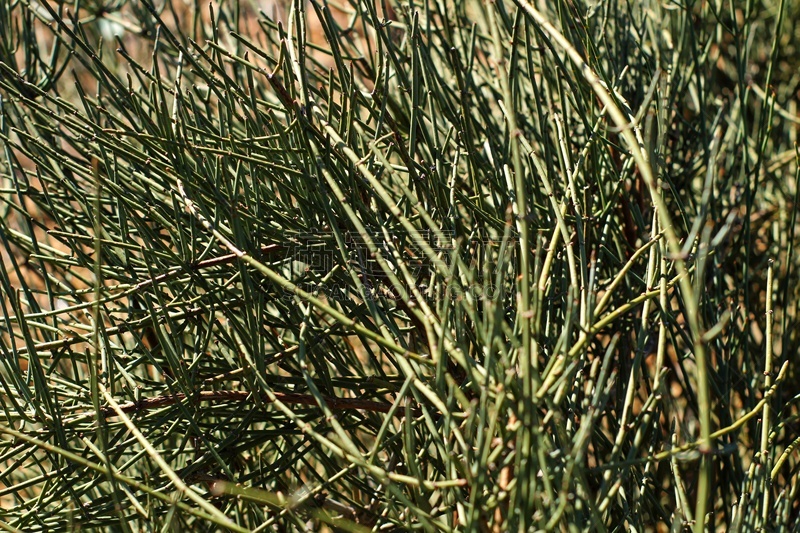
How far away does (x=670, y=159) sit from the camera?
1.15 metres

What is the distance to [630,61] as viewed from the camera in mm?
1227

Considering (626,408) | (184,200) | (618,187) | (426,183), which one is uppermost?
(184,200)

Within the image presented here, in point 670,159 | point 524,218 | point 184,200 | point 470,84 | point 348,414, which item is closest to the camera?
point 524,218

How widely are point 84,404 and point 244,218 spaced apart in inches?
10.1

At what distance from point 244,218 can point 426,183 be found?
0.19 m

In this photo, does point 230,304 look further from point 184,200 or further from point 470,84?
point 470,84

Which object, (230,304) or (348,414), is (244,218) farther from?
(348,414)

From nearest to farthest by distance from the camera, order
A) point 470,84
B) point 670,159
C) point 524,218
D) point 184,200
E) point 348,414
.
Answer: point 524,218, point 184,200, point 348,414, point 470,84, point 670,159

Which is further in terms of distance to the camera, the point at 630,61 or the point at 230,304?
the point at 630,61

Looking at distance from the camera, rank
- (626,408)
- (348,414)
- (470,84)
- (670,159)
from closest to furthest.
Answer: (626,408)
(348,414)
(470,84)
(670,159)

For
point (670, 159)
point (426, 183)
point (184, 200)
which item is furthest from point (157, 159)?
point (670, 159)

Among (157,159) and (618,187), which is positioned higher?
(157,159)

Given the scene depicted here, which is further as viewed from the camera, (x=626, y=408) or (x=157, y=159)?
(x=157, y=159)

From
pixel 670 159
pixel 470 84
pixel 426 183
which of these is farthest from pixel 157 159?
pixel 670 159
